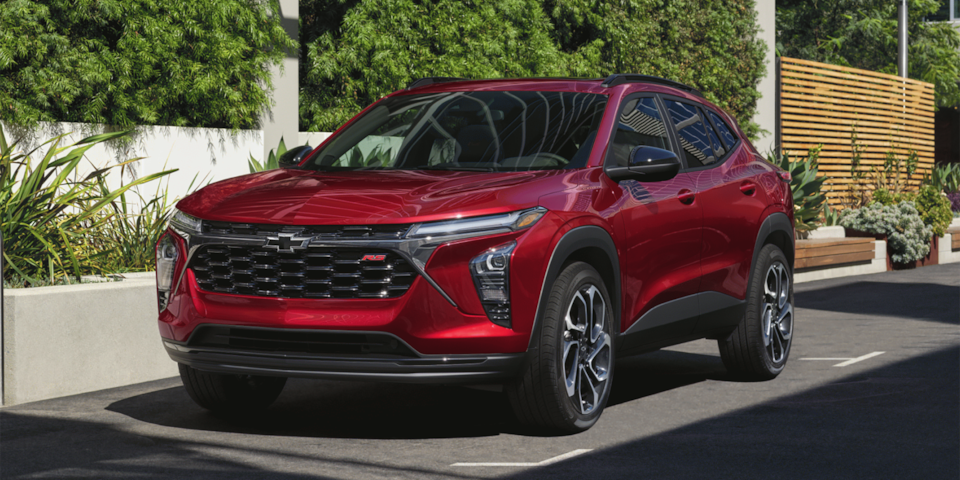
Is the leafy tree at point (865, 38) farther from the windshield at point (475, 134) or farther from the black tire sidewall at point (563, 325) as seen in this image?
the black tire sidewall at point (563, 325)

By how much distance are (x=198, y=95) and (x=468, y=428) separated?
22.5 feet

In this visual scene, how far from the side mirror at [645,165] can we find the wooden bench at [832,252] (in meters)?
10.1

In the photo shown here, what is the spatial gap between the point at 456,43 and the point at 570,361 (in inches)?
374

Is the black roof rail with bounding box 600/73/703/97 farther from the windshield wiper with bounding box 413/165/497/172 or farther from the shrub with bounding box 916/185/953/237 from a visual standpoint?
the shrub with bounding box 916/185/953/237

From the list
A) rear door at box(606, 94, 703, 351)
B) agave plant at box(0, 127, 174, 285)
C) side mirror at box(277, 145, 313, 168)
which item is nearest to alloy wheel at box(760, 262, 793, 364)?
rear door at box(606, 94, 703, 351)

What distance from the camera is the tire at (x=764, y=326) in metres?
7.84

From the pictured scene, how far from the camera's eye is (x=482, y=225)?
549 centimetres

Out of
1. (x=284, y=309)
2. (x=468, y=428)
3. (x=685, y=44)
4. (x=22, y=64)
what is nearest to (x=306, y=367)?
(x=284, y=309)

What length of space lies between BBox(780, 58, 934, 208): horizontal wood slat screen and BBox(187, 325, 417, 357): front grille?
1677 centimetres

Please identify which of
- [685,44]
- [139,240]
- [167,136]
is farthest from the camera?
[685,44]

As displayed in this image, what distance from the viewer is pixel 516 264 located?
5.50m

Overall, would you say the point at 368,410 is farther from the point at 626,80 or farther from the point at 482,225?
the point at 626,80

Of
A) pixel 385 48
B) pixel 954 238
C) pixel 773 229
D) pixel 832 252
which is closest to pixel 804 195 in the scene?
pixel 832 252

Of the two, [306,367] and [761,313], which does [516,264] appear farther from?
[761,313]
